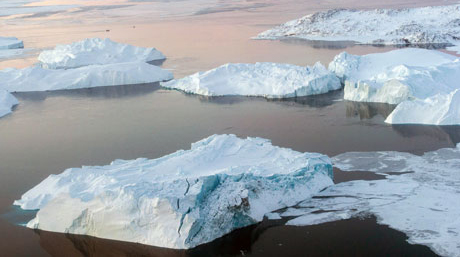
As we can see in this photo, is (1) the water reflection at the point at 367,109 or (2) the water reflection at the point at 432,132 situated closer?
(2) the water reflection at the point at 432,132

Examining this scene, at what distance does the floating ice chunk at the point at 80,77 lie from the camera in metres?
17.3

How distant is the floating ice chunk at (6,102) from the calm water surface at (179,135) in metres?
0.34

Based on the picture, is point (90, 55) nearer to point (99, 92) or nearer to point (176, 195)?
point (99, 92)

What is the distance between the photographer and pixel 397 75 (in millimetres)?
14031

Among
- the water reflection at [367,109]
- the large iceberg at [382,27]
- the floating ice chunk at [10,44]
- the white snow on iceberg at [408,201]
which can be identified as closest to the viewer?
the white snow on iceberg at [408,201]

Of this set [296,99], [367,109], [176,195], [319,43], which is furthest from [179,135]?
[319,43]

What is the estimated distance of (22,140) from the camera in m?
12.2

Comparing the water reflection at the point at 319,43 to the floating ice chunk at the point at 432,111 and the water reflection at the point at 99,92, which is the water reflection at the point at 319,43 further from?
the floating ice chunk at the point at 432,111

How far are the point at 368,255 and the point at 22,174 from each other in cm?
636

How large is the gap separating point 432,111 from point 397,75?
2.73 meters

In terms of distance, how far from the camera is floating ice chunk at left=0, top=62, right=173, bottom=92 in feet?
56.7

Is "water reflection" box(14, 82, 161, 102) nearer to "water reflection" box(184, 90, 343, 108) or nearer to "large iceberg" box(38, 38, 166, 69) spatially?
"water reflection" box(184, 90, 343, 108)

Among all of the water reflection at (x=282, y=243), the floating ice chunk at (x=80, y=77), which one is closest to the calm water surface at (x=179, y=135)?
the water reflection at (x=282, y=243)

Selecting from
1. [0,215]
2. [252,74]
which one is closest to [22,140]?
[0,215]
